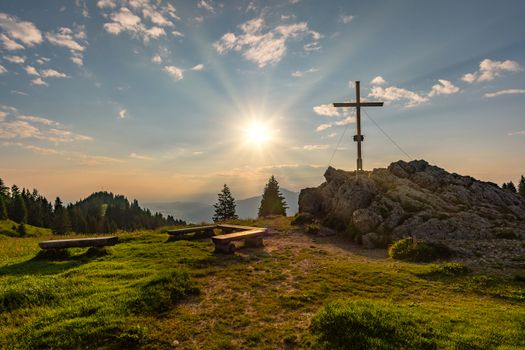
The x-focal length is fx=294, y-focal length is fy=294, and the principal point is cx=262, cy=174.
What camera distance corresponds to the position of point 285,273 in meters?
12.8

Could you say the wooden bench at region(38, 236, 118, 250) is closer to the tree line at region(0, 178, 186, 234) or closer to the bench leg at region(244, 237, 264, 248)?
the bench leg at region(244, 237, 264, 248)

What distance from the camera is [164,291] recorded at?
966 cm

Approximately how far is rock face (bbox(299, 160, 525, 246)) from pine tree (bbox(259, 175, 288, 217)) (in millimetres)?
30425

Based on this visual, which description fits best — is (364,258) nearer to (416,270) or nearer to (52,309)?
(416,270)

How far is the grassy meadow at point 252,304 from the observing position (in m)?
6.98

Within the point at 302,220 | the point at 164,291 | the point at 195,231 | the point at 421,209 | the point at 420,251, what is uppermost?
the point at 421,209

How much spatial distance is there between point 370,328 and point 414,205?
18.1 meters

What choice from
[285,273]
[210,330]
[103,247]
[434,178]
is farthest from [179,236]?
[434,178]

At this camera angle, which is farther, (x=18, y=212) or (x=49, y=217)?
(x=49, y=217)

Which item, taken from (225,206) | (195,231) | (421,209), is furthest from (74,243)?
(225,206)

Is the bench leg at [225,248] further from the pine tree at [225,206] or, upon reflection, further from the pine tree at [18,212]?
the pine tree at [18,212]

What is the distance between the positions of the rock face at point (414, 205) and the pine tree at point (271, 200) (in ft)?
99.8

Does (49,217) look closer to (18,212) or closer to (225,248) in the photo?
(18,212)

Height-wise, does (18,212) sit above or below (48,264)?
below
